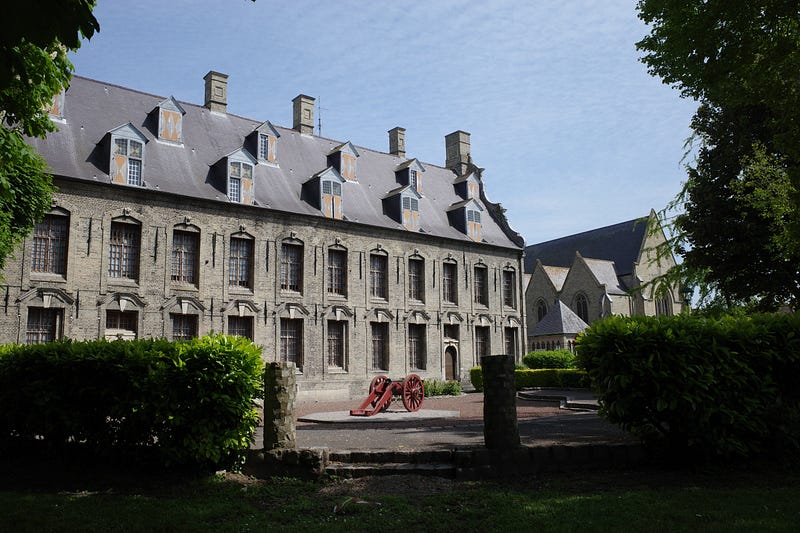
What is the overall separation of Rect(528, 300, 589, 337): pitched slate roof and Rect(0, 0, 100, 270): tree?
94.2 feet

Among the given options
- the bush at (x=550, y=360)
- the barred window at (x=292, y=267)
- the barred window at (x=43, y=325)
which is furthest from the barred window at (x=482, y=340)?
the barred window at (x=43, y=325)

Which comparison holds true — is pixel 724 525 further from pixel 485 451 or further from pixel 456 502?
pixel 485 451

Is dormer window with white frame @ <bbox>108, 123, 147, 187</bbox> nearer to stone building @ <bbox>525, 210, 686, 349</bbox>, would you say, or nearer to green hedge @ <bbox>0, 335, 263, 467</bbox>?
green hedge @ <bbox>0, 335, 263, 467</bbox>

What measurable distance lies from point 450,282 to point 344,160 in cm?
827

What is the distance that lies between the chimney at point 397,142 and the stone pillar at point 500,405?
90.0 ft

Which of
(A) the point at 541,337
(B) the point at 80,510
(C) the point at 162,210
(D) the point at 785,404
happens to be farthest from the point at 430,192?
(B) the point at 80,510

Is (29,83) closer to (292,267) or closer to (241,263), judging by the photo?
(241,263)

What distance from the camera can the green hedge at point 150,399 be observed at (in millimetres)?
8742

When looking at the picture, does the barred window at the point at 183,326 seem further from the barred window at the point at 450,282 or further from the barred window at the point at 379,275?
the barred window at the point at 450,282

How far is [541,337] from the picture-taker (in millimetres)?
37188

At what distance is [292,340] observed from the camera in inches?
1024

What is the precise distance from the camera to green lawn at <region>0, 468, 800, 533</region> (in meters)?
6.19

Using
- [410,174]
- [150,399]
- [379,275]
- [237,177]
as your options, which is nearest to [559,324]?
[410,174]

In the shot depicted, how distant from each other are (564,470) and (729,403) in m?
2.51
